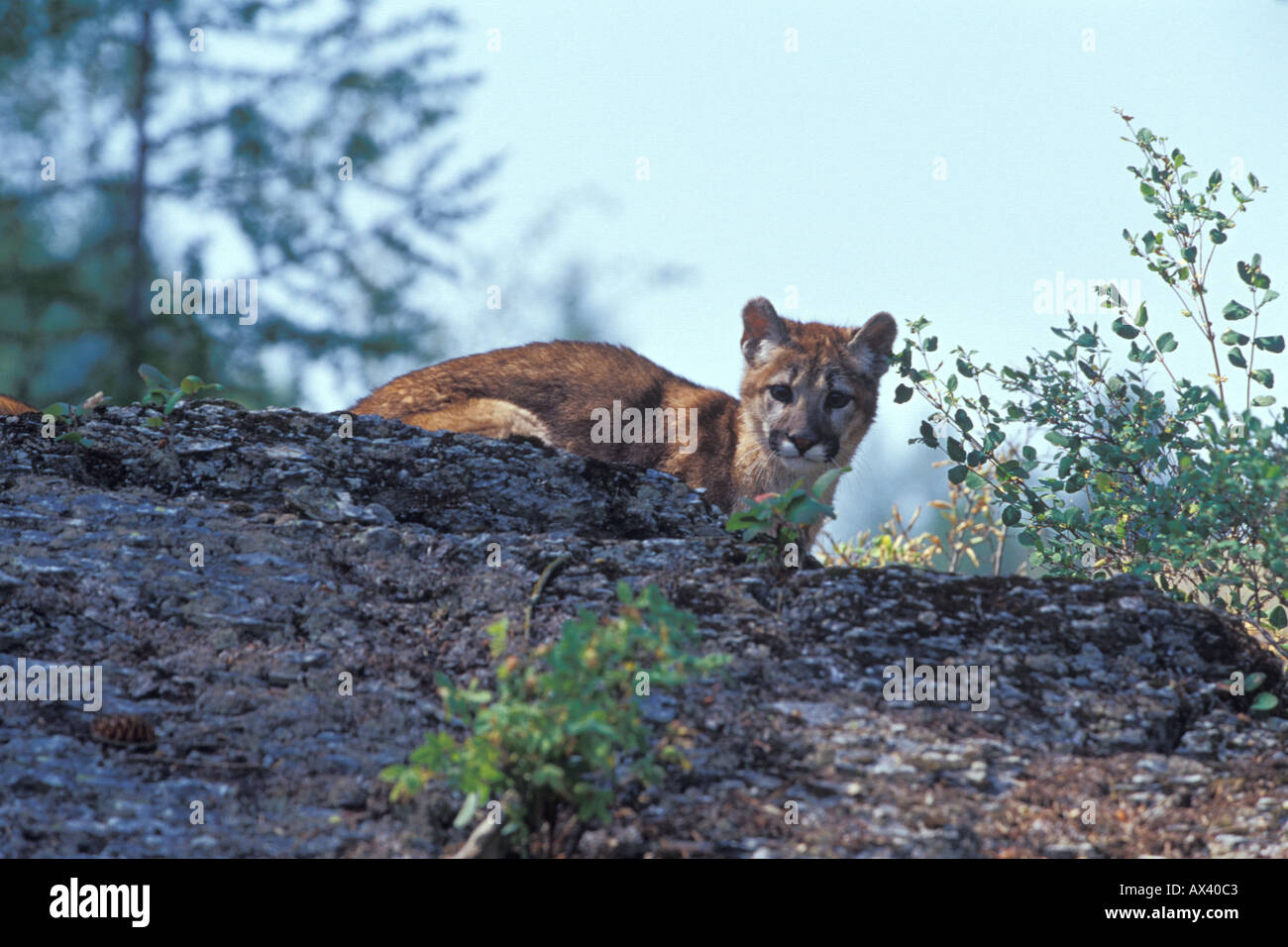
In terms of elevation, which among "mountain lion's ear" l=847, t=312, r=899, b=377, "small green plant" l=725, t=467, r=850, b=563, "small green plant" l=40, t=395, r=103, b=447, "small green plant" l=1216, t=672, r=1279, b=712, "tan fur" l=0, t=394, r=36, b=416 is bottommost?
"small green plant" l=1216, t=672, r=1279, b=712

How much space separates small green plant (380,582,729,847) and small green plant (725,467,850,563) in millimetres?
1389

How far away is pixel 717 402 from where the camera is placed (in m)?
8.68

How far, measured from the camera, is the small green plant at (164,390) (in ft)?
20.3

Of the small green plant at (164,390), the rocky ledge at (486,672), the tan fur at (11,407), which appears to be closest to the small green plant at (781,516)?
the rocky ledge at (486,672)

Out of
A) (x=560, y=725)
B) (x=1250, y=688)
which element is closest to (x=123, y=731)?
(x=560, y=725)

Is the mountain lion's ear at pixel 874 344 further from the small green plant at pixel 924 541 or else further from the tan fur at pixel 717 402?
the small green plant at pixel 924 541

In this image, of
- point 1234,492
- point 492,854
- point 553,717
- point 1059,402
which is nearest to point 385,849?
point 492,854

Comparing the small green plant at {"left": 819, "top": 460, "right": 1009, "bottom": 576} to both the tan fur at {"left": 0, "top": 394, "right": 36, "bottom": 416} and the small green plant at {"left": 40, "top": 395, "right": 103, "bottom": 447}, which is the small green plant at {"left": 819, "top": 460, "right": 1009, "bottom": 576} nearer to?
the small green plant at {"left": 40, "top": 395, "right": 103, "bottom": 447}

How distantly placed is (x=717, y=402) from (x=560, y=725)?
5774mm

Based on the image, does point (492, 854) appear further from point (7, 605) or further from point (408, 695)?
point (7, 605)

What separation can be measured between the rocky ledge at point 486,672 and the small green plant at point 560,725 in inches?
12.2

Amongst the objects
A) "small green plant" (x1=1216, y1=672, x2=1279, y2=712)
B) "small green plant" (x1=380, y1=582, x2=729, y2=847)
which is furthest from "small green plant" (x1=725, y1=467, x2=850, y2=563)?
"small green plant" (x1=1216, y1=672, x2=1279, y2=712)

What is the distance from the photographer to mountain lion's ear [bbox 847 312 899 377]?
26.6 feet

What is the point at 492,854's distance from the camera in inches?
131
